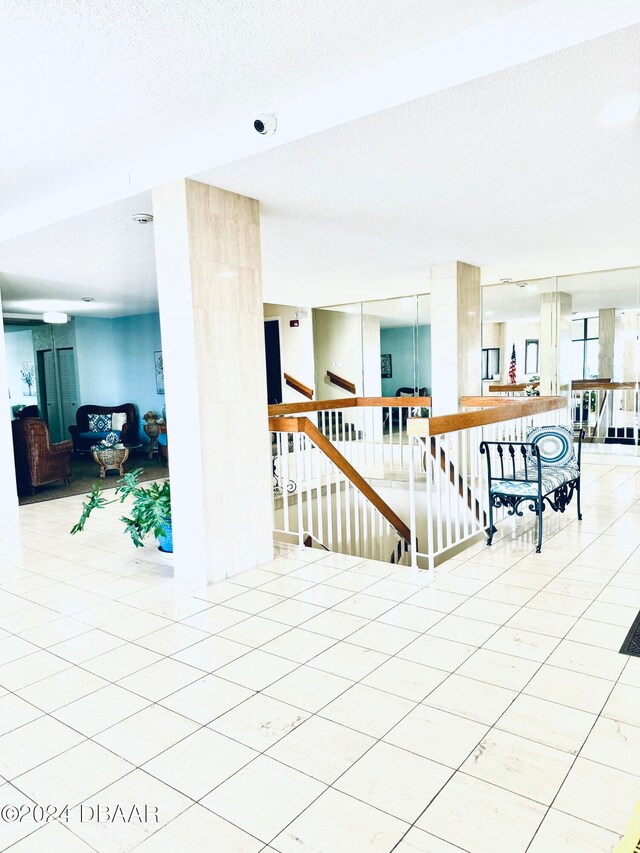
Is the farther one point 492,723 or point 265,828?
point 492,723

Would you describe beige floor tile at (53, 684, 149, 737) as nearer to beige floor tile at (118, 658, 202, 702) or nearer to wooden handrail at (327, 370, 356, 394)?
beige floor tile at (118, 658, 202, 702)

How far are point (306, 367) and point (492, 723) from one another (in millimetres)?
8899

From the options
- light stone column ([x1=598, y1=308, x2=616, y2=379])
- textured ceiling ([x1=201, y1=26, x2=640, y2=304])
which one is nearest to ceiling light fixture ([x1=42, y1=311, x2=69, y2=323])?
textured ceiling ([x1=201, y1=26, x2=640, y2=304])

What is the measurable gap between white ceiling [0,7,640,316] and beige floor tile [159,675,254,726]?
2.72 m

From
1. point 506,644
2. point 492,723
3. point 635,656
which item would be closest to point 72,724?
point 492,723

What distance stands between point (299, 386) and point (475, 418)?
6.43m

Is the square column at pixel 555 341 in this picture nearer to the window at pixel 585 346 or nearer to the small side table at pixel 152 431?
the window at pixel 585 346

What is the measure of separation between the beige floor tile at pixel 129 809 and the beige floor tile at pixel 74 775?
0.05 meters

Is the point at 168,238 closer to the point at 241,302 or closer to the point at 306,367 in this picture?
the point at 241,302

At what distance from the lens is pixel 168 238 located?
365cm

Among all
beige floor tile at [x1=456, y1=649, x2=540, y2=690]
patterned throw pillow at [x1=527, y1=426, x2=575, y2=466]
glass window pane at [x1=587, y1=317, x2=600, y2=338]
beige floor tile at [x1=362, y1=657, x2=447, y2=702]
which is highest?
glass window pane at [x1=587, y1=317, x2=600, y2=338]

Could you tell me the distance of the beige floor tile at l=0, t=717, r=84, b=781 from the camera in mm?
2010

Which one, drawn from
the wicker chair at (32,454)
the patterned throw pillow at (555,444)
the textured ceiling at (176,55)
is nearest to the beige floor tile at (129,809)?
the textured ceiling at (176,55)

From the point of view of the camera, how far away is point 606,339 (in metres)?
8.03
